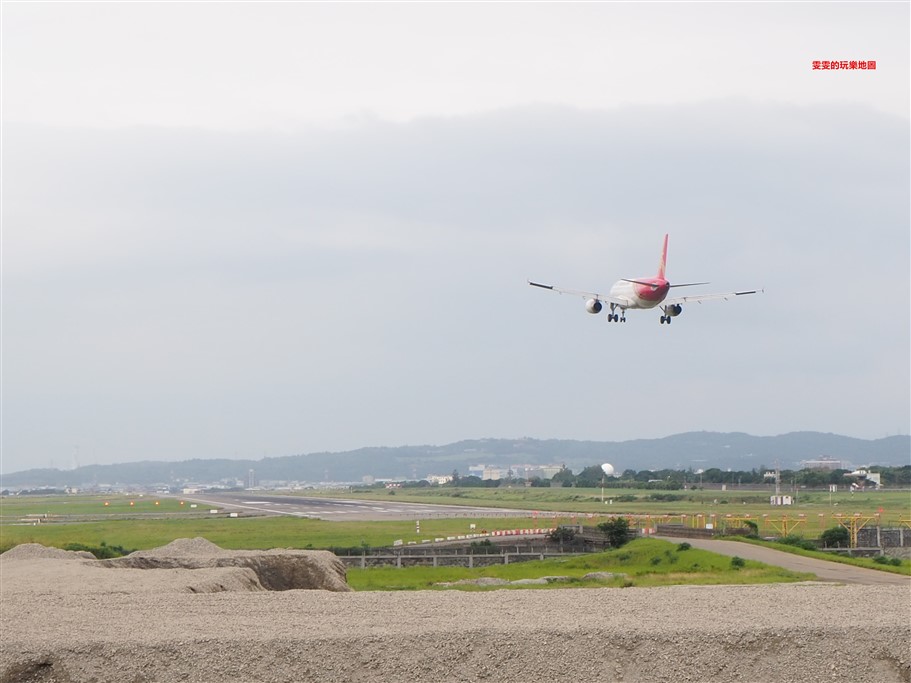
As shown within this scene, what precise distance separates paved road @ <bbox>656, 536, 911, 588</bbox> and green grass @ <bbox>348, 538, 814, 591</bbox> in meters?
1.24

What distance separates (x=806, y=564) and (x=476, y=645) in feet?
90.3

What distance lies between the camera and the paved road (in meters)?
43.2

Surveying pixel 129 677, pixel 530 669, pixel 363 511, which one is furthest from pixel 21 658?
pixel 363 511

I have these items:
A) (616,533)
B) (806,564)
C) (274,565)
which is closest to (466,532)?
(616,533)

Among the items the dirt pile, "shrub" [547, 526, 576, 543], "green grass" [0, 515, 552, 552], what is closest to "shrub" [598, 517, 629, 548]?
"shrub" [547, 526, 576, 543]

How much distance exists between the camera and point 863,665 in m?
24.8

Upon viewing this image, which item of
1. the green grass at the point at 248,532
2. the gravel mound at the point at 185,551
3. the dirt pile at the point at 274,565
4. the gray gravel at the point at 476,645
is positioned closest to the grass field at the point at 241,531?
the green grass at the point at 248,532

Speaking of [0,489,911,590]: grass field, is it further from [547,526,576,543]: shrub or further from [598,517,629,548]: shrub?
[547,526,576,543]: shrub

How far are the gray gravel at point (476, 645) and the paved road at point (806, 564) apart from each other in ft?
41.3

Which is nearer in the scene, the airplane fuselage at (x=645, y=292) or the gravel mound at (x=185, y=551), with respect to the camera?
the gravel mound at (x=185, y=551)

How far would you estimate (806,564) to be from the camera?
1933 inches

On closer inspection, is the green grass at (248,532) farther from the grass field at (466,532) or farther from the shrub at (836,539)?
the shrub at (836,539)

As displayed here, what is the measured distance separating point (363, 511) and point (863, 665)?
108659 mm

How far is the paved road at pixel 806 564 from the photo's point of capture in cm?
4325
